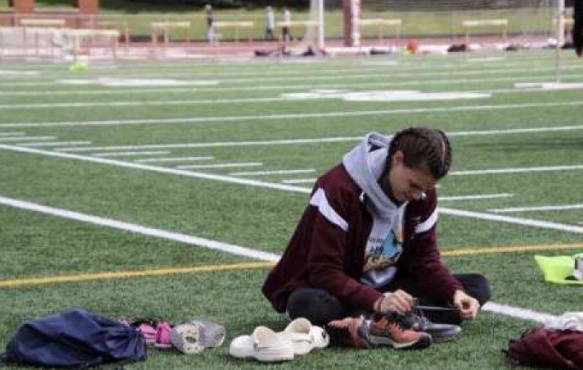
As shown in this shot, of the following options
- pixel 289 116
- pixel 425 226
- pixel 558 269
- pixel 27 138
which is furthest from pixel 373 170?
pixel 289 116

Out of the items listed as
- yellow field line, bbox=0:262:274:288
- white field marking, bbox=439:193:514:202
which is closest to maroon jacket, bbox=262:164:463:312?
yellow field line, bbox=0:262:274:288

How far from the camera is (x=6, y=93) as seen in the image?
77.8 ft

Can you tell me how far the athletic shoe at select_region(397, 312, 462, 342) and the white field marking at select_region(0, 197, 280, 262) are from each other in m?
2.15

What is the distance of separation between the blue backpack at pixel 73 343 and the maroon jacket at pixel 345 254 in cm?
79

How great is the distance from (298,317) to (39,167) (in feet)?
23.8

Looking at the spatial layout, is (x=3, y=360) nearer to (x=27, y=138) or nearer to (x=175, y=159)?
(x=175, y=159)

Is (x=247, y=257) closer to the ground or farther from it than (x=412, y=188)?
closer to the ground

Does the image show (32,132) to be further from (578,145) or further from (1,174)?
(578,145)

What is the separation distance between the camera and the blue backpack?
18.0 feet

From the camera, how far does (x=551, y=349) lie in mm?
5398

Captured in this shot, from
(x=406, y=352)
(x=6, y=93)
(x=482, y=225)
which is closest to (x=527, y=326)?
(x=406, y=352)

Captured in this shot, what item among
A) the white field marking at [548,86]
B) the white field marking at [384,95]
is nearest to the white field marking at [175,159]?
the white field marking at [384,95]

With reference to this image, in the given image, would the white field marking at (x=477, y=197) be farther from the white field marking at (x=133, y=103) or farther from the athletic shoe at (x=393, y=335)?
the white field marking at (x=133, y=103)

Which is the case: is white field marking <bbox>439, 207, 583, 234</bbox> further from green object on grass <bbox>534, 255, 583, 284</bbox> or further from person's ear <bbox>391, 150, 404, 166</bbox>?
person's ear <bbox>391, 150, 404, 166</bbox>
